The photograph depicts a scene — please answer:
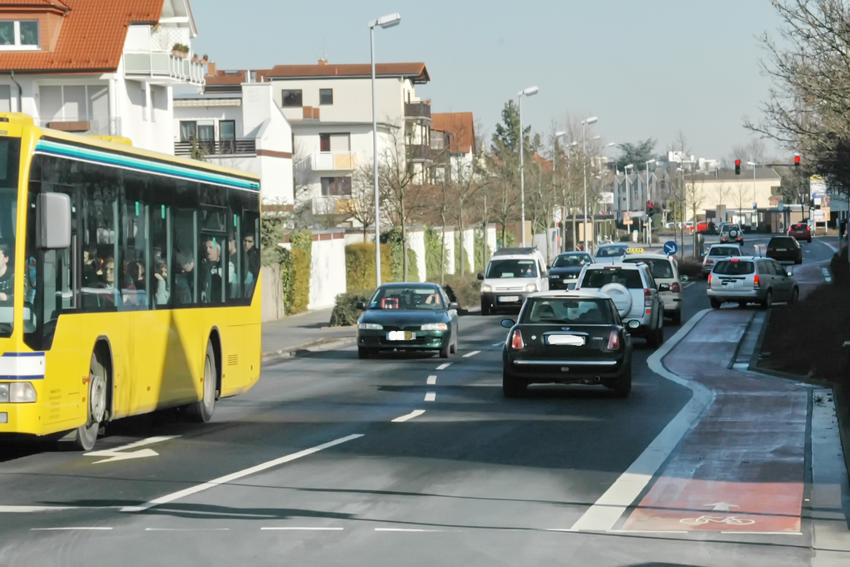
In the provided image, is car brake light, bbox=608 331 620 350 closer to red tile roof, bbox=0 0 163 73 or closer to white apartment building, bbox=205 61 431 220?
red tile roof, bbox=0 0 163 73

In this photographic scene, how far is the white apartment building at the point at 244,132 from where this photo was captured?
217ft

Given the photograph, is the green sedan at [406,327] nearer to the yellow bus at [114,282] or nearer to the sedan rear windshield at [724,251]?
the yellow bus at [114,282]

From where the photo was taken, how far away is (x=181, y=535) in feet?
27.7

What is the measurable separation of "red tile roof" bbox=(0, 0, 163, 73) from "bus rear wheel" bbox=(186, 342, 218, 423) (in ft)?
116

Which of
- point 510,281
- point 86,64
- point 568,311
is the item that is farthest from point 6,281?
point 86,64

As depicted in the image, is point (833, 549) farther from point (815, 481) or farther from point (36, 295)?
point (36, 295)

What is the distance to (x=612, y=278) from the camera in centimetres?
2930

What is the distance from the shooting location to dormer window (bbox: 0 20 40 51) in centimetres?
4969

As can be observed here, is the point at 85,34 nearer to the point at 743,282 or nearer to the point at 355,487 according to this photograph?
the point at 743,282

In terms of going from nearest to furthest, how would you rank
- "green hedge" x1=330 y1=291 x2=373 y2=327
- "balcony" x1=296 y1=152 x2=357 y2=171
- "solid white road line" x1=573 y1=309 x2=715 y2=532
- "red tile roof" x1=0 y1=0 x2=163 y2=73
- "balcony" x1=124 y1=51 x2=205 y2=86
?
"solid white road line" x1=573 y1=309 x2=715 y2=532 → "green hedge" x1=330 y1=291 x2=373 y2=327 → "red tile roof" x1=0 y1=0 x2=163 y2=73 → "balcony" x1=124 y1=51 x2=205 y2=86 → "balcony" x1=296 y1=152 x2=357 y2=171

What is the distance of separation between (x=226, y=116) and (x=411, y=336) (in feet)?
155

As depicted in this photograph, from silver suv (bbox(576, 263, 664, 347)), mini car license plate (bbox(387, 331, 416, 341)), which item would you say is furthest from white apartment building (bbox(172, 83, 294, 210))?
mini car license plate (bbox(387, 331, 416, 341))

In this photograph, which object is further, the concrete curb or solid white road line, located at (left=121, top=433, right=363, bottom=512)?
the concrete curb

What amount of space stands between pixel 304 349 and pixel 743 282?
17.4m
